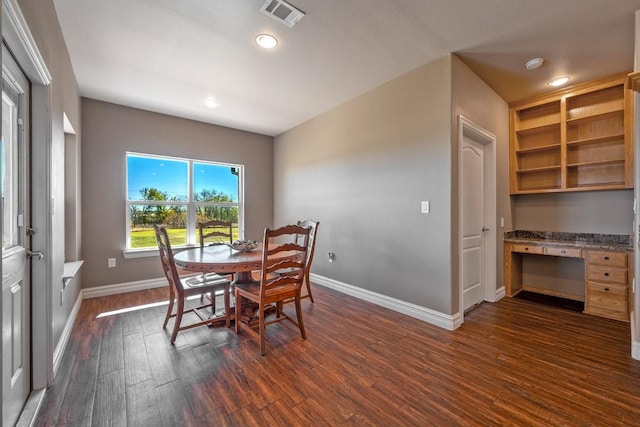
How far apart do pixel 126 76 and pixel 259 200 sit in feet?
8.87

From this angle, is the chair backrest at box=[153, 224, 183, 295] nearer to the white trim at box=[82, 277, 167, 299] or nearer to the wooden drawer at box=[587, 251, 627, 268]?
the white trim at box=[82, 277, 167, 299]

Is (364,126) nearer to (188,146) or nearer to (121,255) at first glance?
(188,146)

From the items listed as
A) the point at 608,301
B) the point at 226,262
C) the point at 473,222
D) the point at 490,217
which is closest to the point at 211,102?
the point at 226,262

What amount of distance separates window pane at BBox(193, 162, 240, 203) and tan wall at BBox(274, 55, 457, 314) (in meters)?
1.43

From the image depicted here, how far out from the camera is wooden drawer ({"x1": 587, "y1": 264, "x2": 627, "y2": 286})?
2.80m

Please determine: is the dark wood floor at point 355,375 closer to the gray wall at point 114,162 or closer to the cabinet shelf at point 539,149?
the gray wall at point 114,162

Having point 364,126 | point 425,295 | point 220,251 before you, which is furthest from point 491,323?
point 220,251

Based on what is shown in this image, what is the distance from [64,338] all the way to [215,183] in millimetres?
2898

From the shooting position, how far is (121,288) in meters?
3.74

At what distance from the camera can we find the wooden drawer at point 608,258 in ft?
9.16

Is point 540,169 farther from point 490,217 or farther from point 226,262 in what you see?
point 226,262

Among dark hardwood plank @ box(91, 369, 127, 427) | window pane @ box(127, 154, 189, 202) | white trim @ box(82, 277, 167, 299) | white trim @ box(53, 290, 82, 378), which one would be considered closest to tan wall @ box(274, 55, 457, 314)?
window pane @ box(127, 154, 189, 202)

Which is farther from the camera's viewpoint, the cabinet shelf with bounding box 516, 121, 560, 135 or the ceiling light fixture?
the cabinet shelf with bounding box 516, 121, 560, 135

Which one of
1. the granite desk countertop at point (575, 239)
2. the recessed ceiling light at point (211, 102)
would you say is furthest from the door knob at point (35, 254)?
the granite desk countertop at point (575, 239)
